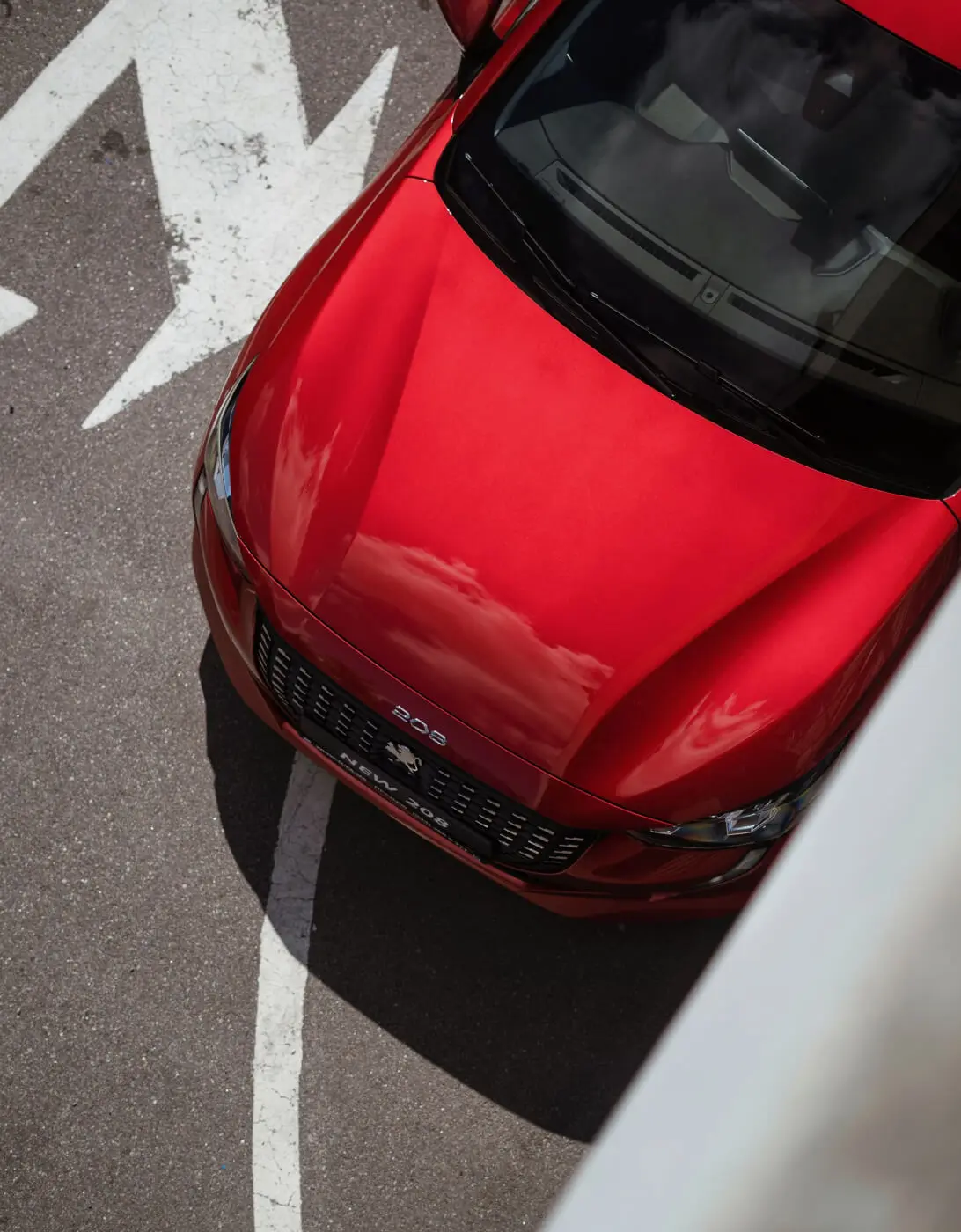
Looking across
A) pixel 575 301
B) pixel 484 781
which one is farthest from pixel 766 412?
pixel 484 781

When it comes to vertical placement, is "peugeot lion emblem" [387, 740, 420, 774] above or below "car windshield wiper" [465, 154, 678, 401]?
below

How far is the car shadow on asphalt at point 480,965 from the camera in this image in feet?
10.9

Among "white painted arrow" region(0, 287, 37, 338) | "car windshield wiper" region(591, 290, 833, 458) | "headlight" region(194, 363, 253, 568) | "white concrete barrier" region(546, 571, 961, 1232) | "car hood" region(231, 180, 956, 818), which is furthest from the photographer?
"white painted arrow" region(0, 287, 37, 338)

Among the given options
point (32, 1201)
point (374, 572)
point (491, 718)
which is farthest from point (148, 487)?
point (32, 1201)

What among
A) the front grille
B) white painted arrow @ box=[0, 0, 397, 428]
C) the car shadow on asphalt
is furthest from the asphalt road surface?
the front grille

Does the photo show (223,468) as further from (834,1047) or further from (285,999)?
(834,1047)

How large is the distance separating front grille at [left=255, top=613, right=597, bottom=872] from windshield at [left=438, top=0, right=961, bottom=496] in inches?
40.9

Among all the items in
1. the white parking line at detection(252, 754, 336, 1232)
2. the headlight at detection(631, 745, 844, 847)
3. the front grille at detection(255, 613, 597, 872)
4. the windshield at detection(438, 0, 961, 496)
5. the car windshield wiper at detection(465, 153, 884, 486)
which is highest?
the windshield at detection(438, 0, 961, 496)

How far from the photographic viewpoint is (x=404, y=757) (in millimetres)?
2701

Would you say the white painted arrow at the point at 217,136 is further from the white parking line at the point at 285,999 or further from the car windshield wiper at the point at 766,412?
the car windshield wiper at the point at 766,412

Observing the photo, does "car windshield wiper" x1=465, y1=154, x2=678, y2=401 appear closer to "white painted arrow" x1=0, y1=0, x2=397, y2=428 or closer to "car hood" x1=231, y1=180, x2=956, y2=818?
"car hood" x1=231, y1=180, x2=956, y2=818

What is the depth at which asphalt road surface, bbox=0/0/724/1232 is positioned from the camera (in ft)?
10.7

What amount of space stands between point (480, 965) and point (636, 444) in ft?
5.56

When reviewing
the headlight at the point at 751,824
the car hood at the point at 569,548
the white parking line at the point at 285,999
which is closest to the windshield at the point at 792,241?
Answer: the car hood at the point at 569,548
